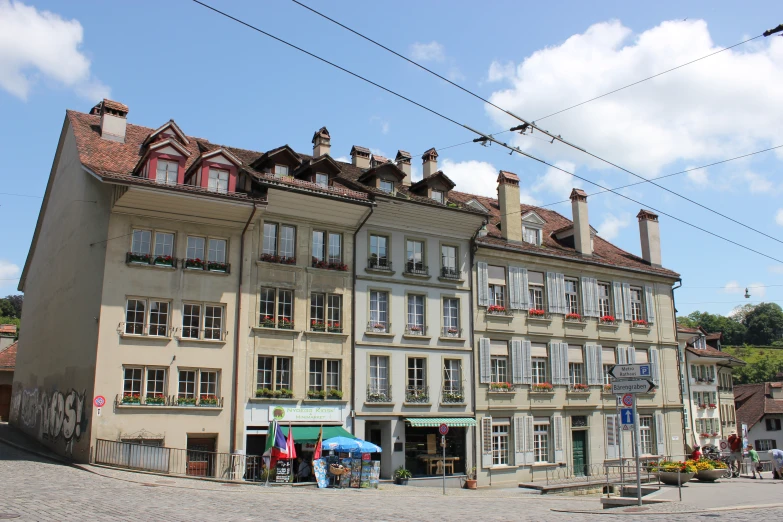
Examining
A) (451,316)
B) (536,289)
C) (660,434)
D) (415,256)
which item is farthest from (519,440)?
(660,434)

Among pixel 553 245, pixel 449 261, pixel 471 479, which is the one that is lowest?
pixel 471 479

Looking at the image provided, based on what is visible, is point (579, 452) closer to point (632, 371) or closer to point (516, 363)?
point (516, 363)

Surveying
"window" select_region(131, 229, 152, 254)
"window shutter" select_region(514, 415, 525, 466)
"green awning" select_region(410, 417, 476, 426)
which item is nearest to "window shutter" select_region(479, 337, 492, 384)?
"green awning" select_region(410, 417, 476, 426)

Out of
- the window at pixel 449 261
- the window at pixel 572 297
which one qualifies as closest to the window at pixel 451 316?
the window at pixel 449 261

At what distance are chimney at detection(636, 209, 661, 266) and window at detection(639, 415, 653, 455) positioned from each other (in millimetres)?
9358

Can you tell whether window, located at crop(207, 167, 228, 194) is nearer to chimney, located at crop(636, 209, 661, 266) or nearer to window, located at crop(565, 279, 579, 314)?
window, located at crop(565, 279, 579, 314)

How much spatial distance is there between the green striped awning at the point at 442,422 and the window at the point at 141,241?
1305 cm

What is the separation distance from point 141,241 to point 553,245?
22.4m

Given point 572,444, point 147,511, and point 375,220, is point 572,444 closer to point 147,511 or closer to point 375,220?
point 375,220

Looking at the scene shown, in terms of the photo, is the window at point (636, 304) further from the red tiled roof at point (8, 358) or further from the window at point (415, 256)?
the red tiled roof at point (8, 358)

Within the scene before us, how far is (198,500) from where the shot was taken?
19469 mm

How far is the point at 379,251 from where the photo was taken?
109 feet

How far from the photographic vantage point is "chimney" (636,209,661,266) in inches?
1742

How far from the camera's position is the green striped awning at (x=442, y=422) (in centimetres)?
3167
